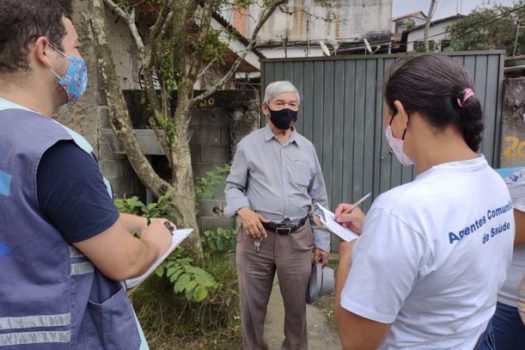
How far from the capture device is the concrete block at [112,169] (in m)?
4.18

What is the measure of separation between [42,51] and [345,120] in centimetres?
421

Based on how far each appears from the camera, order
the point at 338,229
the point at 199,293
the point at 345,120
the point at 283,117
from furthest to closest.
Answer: the point at 345,120, the point at 283,117, the point at 199,293, the point at 338,229

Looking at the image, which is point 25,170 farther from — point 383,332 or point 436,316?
point 436,316

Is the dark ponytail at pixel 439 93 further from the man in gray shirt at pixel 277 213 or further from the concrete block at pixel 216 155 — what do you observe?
the concrete block at pixel 216 155

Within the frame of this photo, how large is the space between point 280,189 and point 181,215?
105 cm

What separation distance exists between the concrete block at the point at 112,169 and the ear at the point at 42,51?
10.5 ft

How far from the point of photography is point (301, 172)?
2.71 metres

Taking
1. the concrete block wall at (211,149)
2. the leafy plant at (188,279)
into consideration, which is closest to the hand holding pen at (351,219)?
the leafy plant at (188,279)

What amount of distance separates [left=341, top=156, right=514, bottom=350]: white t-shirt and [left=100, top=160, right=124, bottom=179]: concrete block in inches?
140

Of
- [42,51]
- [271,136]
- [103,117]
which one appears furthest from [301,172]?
[103,117]

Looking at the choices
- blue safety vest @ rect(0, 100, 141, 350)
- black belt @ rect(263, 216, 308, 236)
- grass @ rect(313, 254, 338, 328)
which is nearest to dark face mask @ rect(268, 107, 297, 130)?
black belt @ rect(263, 216, 308, 236)

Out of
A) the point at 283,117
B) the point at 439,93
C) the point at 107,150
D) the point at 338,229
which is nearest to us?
the point at 439,93

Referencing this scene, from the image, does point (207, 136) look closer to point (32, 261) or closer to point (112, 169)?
point (112, 169)

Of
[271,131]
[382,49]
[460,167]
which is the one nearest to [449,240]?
[460,167]
